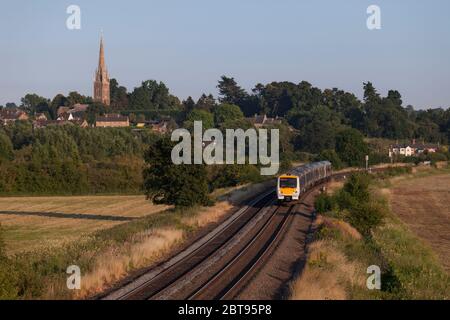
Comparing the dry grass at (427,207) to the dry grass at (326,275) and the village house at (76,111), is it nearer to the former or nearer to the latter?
the dry grass at (326,275)

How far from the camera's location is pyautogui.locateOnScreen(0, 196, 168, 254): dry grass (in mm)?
40144

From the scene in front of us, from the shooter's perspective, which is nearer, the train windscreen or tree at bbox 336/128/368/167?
the train windscreen

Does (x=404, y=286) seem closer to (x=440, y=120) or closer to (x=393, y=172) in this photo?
(x=393, y=172)

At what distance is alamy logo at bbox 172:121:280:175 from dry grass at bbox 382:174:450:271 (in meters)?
14.7

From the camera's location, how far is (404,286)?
20469mm

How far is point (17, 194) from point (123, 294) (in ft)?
198

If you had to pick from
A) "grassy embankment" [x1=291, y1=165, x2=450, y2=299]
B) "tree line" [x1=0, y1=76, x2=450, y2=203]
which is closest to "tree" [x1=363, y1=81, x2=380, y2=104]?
"tree line" [x1=0, y1=76, x2=450, y2=203]

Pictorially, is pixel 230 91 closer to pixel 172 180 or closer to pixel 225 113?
pixel 225 113

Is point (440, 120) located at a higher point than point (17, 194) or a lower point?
higher

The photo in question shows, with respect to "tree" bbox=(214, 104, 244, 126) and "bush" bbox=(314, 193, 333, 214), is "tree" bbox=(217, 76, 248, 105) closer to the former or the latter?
"tree" bbox=(214, 104, 244, 126)

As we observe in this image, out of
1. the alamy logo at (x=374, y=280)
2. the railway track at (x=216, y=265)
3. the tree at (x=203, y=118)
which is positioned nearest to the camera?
the railway track at (x=216, y=265)

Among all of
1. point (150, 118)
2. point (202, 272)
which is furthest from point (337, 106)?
point (202, 272)

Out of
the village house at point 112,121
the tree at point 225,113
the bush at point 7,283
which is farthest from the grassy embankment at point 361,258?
the village house at point 112,121

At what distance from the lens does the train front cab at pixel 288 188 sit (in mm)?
42188
